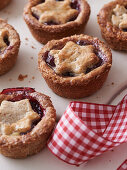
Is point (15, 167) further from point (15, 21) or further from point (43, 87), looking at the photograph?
point (15, 21)

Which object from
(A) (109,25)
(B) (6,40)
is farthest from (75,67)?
(B) (6,40)

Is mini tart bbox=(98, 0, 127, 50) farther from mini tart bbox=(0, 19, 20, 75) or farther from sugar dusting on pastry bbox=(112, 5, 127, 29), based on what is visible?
mini tart bbox=(0, 19, 20, 75)

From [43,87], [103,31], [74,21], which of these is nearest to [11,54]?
[43,87]

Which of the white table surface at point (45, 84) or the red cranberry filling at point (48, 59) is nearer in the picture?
the white table surface at point (45, 84)

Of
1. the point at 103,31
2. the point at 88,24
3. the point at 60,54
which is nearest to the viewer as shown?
the point at 60,54

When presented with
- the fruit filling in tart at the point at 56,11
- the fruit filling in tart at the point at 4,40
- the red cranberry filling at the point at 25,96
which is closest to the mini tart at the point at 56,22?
the fruit filling in tart at the point at 56,11

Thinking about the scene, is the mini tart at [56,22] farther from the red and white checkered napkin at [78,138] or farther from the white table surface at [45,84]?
the red and white checkered napkin at [78,138]

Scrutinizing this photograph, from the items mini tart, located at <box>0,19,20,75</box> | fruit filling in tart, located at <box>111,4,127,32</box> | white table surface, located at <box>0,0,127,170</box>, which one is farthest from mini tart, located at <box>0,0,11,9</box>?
fruit filling in tart, located at <box>111,4,127,32</box>
